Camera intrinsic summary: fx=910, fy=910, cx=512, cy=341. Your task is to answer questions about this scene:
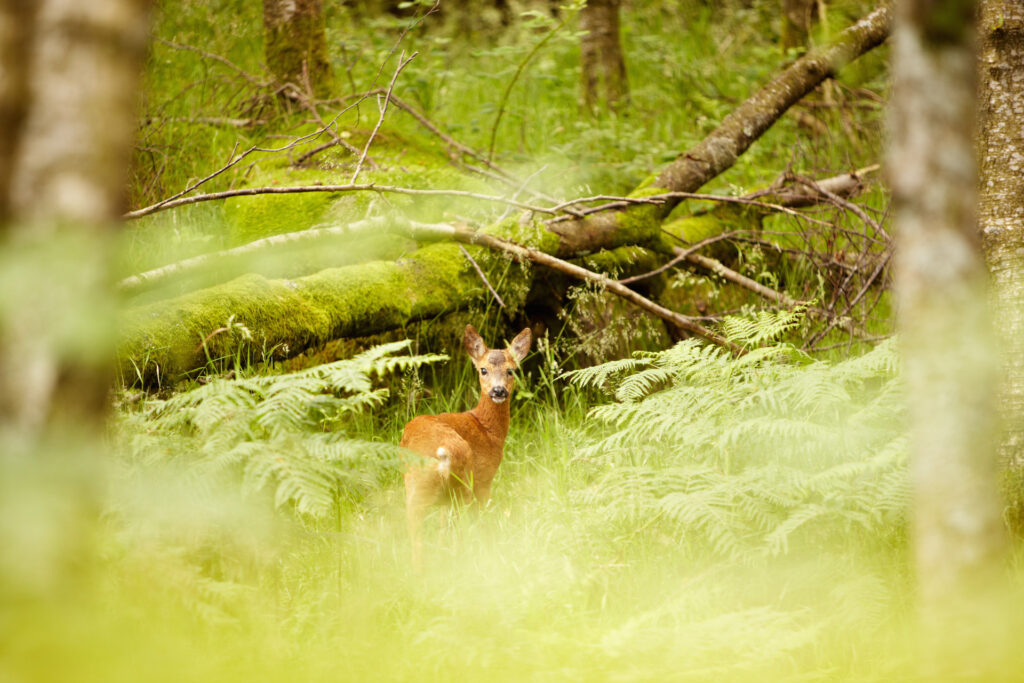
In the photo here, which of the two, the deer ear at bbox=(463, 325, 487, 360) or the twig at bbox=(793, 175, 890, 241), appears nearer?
the deer ear at bbox=(463, 325, 487, 360)

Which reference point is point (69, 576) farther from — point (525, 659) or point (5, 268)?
point (525, 659)

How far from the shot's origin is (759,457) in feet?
12.1

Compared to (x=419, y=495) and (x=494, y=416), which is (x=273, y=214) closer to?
(x=494, y=416)

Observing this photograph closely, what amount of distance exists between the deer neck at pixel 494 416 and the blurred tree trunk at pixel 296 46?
14.4ft

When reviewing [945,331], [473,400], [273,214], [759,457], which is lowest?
[473,400]

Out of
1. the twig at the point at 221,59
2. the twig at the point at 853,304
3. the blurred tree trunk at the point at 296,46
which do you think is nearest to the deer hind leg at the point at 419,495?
the twig at the point at 853,304

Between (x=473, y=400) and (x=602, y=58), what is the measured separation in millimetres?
5796

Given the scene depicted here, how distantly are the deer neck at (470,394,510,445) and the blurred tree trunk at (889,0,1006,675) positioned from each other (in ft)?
8.45

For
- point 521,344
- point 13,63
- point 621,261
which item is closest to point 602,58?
point 621,261

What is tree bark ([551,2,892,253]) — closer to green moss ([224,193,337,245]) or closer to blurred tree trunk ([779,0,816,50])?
green moss ([224,193,337,245])

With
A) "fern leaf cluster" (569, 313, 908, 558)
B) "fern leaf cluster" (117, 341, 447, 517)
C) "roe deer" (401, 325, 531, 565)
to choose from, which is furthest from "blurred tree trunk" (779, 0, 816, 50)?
"fern leaf cluster" (117, 341, 447, 517)

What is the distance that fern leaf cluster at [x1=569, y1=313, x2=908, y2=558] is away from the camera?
318cm

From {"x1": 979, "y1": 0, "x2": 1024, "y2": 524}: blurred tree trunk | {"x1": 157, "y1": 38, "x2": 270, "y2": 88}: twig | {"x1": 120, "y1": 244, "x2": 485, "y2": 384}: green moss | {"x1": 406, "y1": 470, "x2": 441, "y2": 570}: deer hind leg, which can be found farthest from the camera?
{"x1": 157, "y1": 38, "x2": 270, "y2": 88}: twig

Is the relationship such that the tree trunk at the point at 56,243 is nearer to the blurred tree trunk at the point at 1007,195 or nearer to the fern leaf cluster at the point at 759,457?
the fern leaf cluster at the point at 759,457
